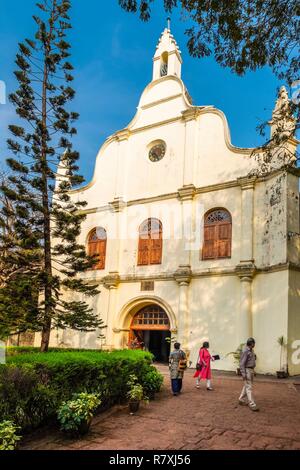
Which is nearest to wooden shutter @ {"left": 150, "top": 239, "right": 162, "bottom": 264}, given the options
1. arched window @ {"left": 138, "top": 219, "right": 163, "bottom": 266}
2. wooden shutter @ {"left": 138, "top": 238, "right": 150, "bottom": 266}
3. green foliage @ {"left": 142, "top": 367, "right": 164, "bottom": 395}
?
arched window @ {"left": 138, "top": 219, "right": 163, "bottom": 266}

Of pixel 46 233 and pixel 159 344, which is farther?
pixel 159 344

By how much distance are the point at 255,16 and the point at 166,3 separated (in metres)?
1.64

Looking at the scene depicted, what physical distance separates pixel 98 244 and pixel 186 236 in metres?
4.88

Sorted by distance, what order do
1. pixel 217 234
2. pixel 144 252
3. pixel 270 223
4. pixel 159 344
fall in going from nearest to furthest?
pixel 270 223
pixel 217 234
pixel 144 252
pixel 159 344

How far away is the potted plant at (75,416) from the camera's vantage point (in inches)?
255

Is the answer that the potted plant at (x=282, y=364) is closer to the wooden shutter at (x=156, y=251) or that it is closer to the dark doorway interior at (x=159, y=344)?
the wooden shutter at (x=156, y=251)

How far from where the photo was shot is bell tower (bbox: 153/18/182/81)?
2066 cm

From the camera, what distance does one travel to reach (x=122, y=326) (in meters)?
18.5

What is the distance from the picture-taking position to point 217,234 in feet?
54.7

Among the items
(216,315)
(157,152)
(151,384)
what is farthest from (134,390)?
(157,152)

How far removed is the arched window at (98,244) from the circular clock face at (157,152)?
13.4ft

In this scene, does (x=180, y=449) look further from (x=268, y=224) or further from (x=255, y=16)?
(x=268, y=224)

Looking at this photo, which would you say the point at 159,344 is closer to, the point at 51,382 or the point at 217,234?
the point at 217,234
